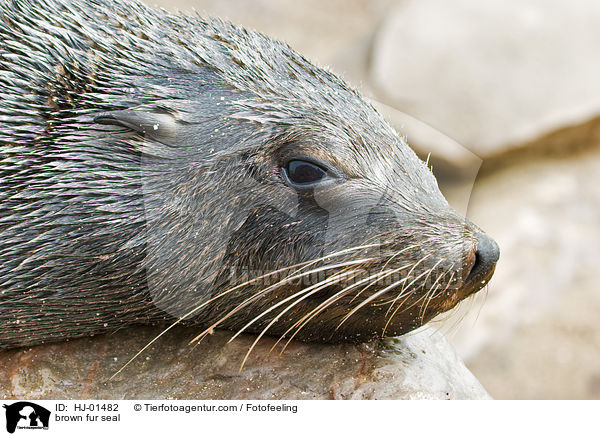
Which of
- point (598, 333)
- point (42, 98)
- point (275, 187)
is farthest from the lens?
point (598, 333)

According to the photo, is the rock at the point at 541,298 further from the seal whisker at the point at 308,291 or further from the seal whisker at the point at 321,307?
the seal whisker at the point at 308,291

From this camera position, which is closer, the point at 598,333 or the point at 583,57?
the point at 598,333

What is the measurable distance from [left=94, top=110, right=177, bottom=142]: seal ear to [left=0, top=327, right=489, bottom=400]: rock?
1.21 metres

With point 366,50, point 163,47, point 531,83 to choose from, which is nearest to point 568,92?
point 531,83

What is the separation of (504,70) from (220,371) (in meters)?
6.81

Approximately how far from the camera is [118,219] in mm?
3688

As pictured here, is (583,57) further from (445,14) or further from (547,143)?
(445,14)

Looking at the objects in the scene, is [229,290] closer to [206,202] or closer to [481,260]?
[206,202]

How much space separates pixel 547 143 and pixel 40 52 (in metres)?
7.04

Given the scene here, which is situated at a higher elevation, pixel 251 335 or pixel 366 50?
pixel 366 50
